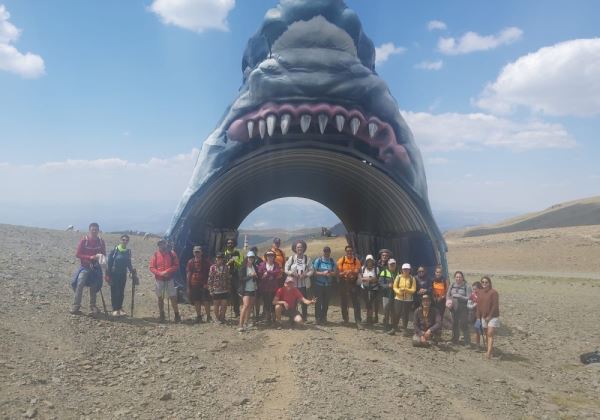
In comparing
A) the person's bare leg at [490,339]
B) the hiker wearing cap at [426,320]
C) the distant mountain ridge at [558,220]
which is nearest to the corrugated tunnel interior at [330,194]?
the hiker wearing cap at [426,320]

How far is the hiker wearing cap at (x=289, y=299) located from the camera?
881 cm

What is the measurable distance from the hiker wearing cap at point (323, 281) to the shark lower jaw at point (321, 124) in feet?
7.83

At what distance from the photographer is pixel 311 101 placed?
9.75 m

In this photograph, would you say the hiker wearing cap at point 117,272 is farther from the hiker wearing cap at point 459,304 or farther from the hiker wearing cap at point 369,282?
the hiker wearing cap at point 459,304

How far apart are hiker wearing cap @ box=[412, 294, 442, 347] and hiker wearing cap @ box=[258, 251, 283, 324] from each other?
249cm

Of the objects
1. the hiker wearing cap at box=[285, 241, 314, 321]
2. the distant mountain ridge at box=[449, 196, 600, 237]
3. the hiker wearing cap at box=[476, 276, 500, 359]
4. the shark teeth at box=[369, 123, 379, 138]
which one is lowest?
the hiker wearing cap at box=[476, 276, 500, 359]

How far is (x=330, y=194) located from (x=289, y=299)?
27.1 feet

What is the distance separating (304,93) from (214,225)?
519 cm

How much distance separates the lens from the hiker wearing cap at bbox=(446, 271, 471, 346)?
28.2 feet

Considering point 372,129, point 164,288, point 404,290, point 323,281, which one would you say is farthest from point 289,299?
point 372,129

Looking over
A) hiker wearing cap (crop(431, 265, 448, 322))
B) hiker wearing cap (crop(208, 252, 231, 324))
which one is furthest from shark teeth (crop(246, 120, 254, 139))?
hiker wearing cap (crop(431, 265, 448, 322))

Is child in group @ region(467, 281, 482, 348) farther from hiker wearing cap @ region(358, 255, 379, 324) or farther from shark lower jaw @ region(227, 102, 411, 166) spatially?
shark lower jaw @ region(227, 102, 411, 166)

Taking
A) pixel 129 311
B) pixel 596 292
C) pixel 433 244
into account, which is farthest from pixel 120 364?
pixel 596 292

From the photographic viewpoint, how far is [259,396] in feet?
18.1
